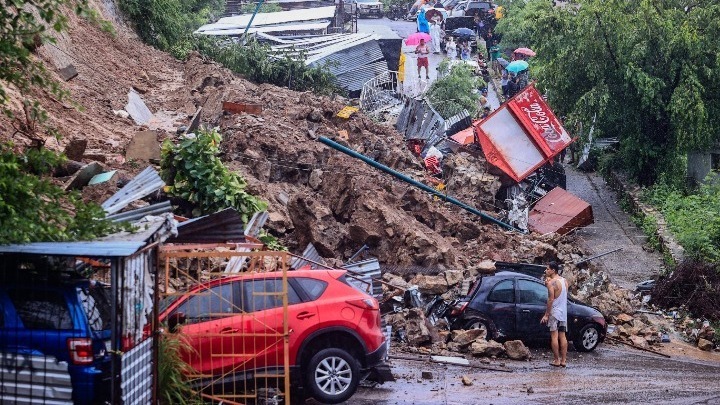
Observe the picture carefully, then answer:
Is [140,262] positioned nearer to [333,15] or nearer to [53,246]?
[53,246]

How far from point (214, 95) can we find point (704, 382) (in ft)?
40.9

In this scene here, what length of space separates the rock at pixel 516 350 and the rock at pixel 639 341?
2.83 metres

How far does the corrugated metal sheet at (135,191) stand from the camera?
407 inches

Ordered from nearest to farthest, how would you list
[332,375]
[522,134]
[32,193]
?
[32,193]
[332,375]
[522,134]

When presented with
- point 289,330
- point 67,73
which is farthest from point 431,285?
point 67,73

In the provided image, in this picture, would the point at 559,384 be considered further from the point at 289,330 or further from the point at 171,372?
the point at 171,372

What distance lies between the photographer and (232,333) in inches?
393

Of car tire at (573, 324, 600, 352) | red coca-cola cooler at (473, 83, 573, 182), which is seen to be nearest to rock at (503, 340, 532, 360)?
car tire at (573, 324, 600, 352)

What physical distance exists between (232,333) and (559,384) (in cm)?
483

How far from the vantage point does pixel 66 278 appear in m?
8.62

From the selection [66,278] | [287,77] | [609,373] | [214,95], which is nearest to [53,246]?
[66,278]

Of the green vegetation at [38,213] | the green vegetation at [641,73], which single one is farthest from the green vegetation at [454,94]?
the green vegetation at [38,213]

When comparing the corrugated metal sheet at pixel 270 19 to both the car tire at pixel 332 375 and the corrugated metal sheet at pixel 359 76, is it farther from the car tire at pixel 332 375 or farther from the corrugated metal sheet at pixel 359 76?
the car tire at pixel 332 375

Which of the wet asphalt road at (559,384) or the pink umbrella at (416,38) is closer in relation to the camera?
the wet asphalt road at (559,384)
